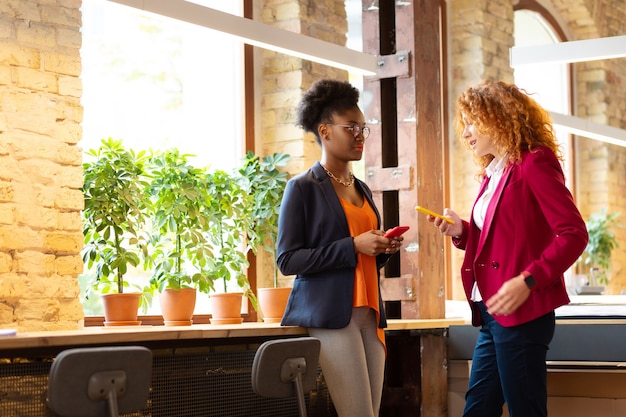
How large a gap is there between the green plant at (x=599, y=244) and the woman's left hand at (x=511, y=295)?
721cm

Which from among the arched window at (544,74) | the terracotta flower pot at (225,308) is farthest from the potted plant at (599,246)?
the terracotta flower pot at (225,308)

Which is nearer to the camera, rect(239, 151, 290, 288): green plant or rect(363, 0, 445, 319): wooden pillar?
rect(363, 0, 445, 319): wooden pillar

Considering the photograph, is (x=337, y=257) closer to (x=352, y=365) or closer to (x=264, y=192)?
(x=352, y=365)

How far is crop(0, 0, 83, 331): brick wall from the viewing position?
4.48 metres

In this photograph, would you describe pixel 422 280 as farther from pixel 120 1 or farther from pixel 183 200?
pixel 120 1

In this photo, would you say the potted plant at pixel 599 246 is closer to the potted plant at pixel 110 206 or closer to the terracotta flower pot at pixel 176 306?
the terracotta flower pot at pixel 176 306

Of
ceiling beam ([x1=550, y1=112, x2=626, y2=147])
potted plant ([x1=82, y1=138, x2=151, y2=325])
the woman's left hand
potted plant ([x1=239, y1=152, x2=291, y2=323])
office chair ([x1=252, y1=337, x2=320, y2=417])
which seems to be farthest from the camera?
ceiling beam ([x1=550, y1=112, x2=626, y2=147])

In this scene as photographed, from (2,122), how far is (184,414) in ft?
5.63

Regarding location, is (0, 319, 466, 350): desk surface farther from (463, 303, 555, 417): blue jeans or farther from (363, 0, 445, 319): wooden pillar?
(463, 303, 555, 417): blue jeans

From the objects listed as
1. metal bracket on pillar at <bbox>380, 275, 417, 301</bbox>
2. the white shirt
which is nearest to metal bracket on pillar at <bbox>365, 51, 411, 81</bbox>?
metal bracket on pillar at <bbox>380, 275, 417, 301</bbox>

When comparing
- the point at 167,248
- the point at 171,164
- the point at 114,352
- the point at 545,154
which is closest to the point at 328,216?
the point at 545,154

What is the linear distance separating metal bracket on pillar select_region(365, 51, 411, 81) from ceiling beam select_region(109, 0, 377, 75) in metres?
0.08

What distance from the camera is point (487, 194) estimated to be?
3.46 meters

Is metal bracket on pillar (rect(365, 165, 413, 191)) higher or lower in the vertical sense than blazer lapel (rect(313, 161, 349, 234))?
higher
